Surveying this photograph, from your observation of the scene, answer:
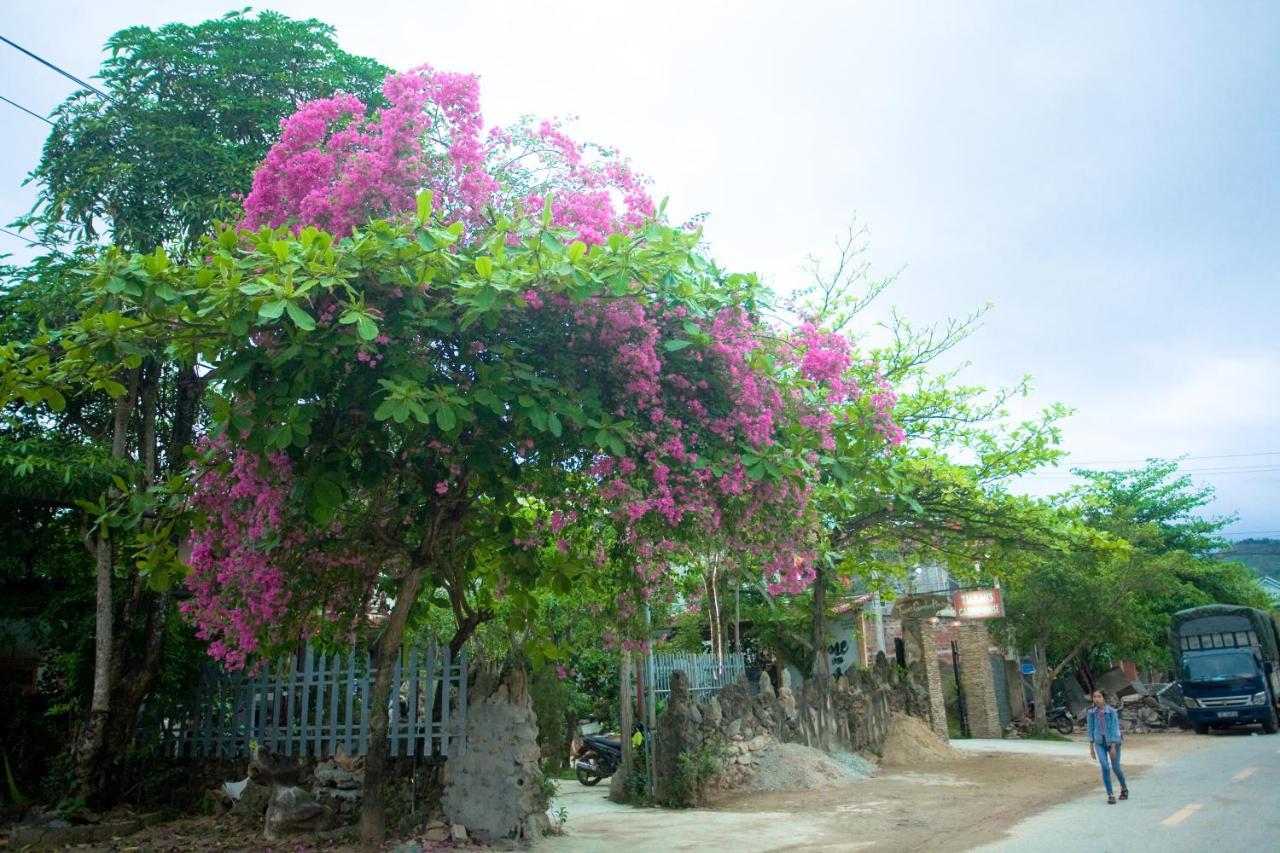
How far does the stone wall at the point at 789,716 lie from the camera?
12.8 m

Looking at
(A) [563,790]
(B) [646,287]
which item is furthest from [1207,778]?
(B) [646,287]

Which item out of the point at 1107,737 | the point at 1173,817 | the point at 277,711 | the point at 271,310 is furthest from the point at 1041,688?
the point at 271,310

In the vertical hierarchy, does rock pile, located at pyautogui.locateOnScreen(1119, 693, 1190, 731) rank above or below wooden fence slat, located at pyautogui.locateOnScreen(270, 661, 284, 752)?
below

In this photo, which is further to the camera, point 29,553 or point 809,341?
point 29,553

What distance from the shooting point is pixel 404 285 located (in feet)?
19.7

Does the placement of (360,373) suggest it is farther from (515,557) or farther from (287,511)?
(515,557)

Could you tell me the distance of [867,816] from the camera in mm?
11172

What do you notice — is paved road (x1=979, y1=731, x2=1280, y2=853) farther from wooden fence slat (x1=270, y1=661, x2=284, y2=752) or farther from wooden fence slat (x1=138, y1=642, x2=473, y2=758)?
wooden fence slat (x1=270, y1=661, x2=284, y2=752)

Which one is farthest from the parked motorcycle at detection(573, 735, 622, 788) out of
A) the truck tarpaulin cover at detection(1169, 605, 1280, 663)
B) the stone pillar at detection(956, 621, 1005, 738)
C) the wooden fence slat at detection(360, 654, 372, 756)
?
the truck tarpaulin cover at detection(1169, 605, 1280, 663)

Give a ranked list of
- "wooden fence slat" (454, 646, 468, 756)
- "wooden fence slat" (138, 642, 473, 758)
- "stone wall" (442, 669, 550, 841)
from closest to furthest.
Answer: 1. "stone wall" (442, 669, 550, 841)
2. "wooden fence slat" (454, 646, 468, 756)
3. "wooden fence slat" (138, 642, 473, 758)

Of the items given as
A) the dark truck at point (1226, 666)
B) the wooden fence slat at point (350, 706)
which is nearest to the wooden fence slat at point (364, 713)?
the wooden fence slat at point (350, 706)

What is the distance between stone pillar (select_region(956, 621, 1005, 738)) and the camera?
24719 mm

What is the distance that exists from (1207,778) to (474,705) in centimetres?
1158

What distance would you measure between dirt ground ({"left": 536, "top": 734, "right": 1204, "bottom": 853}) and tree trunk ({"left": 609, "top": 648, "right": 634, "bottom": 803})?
0.84 metres
